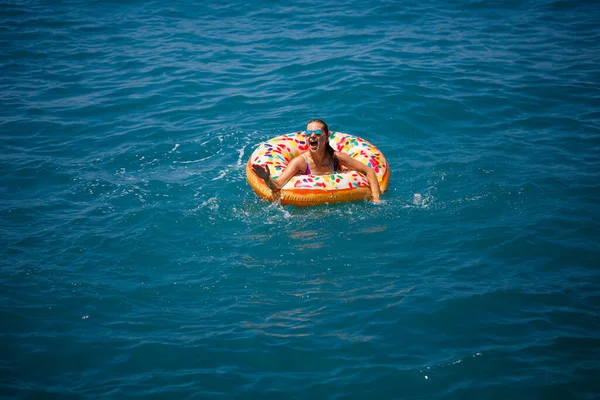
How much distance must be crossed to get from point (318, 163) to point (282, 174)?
1.91ft

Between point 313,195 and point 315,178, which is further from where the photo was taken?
point 315,178

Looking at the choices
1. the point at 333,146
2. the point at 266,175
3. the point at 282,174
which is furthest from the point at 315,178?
the point at 333,146

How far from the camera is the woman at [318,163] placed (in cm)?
813

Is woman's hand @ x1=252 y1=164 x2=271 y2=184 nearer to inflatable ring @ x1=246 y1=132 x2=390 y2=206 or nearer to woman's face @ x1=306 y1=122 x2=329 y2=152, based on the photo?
inflatable ring @ x1=246 y1=132 x2=390 y2=206

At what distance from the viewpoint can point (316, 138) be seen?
820 centimetres

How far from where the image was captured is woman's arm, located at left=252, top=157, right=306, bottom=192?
7.77 meters

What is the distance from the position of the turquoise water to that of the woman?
1.27 ft

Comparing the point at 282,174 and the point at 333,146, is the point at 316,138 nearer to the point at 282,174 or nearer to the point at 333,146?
the point at 282,174

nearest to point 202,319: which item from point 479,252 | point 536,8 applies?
point 479,252

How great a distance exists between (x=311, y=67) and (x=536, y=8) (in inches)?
261

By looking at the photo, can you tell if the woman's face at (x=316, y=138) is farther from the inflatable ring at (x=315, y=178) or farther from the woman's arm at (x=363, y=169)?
the inflatable ring at (x=315, y=178)

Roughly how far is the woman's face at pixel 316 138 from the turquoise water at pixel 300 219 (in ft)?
2.92

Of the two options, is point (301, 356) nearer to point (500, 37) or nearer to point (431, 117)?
point (431, 117)

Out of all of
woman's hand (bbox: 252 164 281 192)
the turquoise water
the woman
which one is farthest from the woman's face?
the turquoise water
